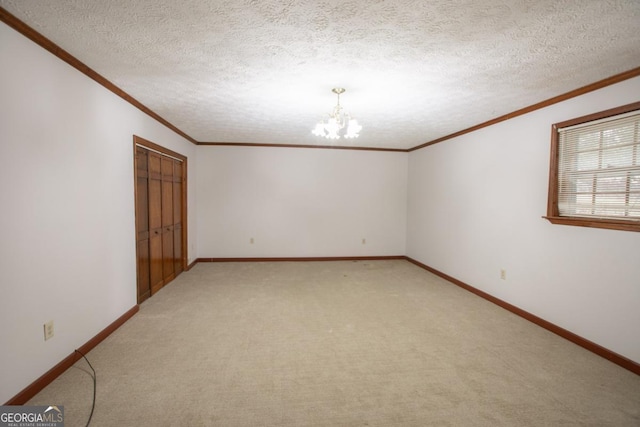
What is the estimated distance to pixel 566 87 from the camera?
8.43 ft

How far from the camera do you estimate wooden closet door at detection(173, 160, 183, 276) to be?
4461mm

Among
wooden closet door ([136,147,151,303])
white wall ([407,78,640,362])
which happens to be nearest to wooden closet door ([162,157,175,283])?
wooden closet door ([136,147,151,303])

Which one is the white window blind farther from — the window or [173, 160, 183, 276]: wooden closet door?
[173, 160, 183, 276]: wooden closet door

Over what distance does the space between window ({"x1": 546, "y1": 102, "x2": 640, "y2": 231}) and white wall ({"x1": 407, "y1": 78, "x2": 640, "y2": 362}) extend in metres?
0.10

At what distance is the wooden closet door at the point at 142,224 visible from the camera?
329 cm

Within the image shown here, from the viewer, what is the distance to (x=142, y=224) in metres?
3.41

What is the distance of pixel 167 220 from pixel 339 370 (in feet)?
11.0

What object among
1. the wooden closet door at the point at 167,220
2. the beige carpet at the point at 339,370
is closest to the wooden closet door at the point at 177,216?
the wooden closet door at the point at 167,220

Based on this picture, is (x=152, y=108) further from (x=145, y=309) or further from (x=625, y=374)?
(x=625, y=374)

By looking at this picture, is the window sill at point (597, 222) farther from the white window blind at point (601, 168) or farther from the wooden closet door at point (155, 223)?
the wooden closet door at point (155, 223)

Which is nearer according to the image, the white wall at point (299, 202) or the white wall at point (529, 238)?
the white wall at point (529, 238)

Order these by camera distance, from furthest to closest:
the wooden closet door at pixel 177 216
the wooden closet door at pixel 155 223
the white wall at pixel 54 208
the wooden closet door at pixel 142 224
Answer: the wooden closet door at pixel 177 216
the wooden closet door at pixel 155 223
the wooden closet door at pixel 142 224
the white wall at pixel 54 208

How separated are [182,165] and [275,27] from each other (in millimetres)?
3681

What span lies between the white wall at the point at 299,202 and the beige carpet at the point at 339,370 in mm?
2187
